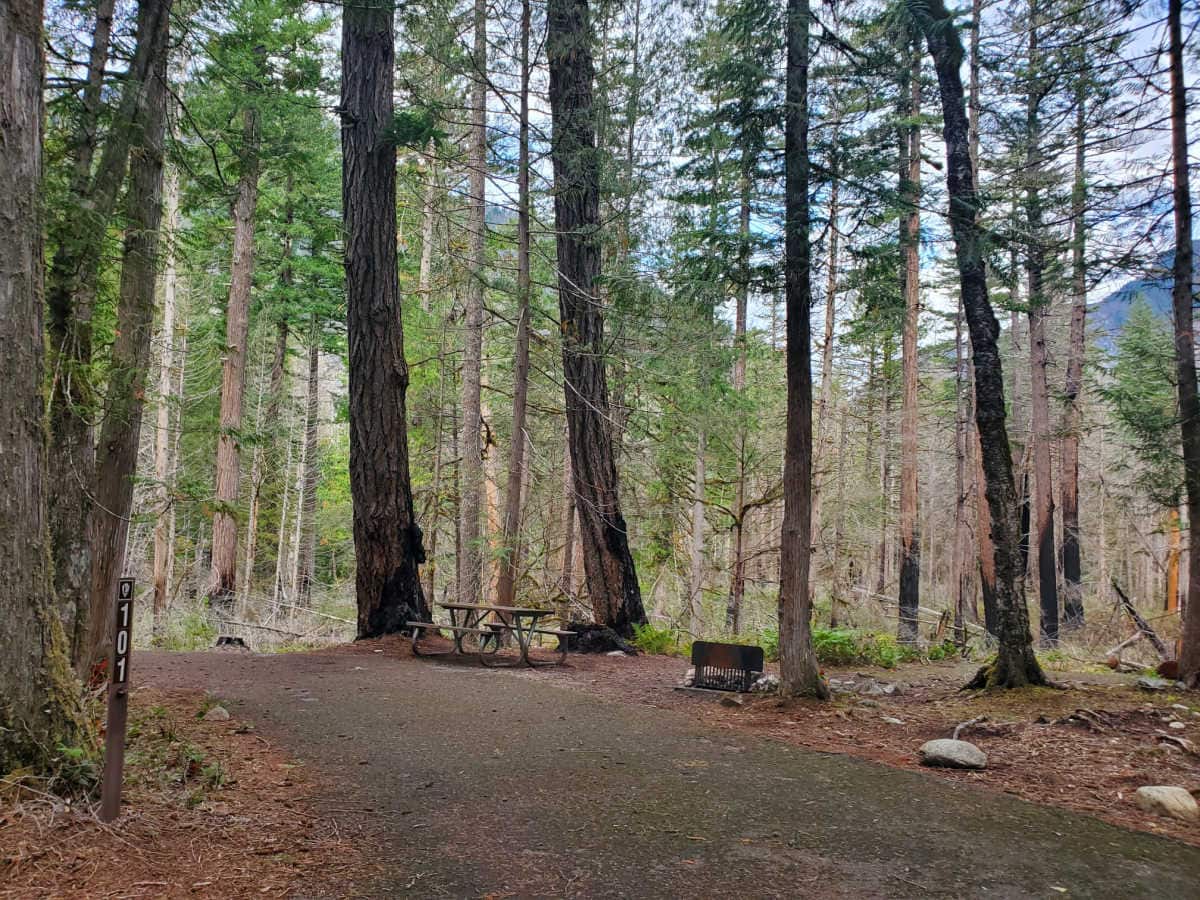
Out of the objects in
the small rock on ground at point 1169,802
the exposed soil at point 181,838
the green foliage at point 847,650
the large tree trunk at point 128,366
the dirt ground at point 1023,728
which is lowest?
the green foliage at point 847,650

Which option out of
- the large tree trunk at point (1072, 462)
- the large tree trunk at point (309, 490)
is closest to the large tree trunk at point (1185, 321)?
the large tree trunk at point (1072, 462)

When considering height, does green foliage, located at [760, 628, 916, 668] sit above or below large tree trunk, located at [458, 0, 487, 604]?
below

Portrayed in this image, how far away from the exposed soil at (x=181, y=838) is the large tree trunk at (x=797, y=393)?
469cm

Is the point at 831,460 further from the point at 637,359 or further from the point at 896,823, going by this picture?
the point at 896,823

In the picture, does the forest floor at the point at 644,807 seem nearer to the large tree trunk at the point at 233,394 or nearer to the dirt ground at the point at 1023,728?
the dirt ground at the point at 1023,728

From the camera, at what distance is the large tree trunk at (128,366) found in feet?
21.1

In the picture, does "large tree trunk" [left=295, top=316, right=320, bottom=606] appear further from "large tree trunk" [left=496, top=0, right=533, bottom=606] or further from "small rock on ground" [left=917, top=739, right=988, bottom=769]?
"small rock on ground" [left=917, top=739, right=988, bottom=769]

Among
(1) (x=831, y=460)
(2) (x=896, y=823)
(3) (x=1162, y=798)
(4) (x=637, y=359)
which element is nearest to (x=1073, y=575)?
(1) (x=831, y=460)

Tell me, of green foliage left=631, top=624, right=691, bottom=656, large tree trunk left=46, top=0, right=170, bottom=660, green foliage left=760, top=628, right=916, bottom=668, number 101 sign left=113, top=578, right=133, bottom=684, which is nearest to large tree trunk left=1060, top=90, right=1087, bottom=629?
green foliage left=760, top=628, right=916, bottom=668

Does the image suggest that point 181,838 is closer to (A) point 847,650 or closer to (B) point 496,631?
(B) point 496,631

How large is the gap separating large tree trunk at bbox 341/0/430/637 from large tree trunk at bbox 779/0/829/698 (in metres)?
5.46

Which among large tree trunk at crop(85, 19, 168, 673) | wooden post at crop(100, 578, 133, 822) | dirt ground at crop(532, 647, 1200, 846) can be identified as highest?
large tree trunk at crop(85, 19, 168, 673)

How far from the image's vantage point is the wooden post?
340cm

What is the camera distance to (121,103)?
239 inches
